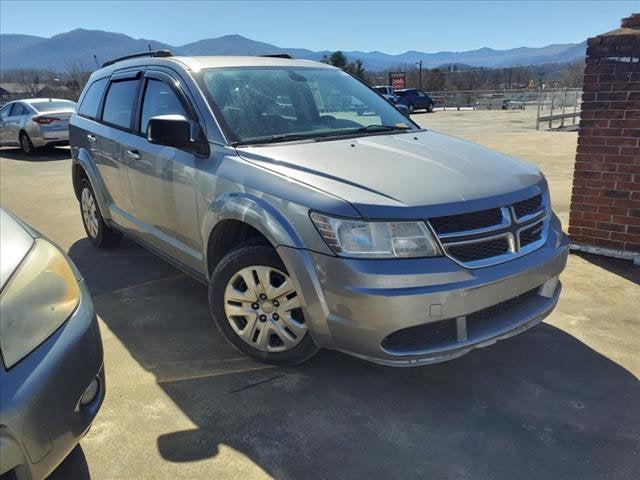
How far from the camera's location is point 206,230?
10.5 ft

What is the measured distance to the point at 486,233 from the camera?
2.56 metres

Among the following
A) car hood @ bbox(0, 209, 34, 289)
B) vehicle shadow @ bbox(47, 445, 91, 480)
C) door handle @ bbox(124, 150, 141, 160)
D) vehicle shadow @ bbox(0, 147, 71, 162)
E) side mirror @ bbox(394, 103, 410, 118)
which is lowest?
vehicle shadow @ bbox(0, 147, 71, 162)

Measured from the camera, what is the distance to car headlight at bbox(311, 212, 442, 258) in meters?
2.44

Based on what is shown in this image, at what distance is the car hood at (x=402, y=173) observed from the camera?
8.19 ft

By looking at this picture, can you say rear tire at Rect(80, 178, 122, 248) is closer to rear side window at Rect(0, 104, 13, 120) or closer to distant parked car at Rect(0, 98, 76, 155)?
distant parked car at Rect(0, 98, 76, 155)

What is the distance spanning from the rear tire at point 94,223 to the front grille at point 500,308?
3.67m

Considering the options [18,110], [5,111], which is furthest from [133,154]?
[5,111]

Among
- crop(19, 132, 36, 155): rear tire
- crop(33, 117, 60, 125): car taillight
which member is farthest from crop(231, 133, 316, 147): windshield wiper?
crop(19, 132, 36, 155): rear tire

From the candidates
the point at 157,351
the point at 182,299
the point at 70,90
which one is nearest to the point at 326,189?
the point at 157,351

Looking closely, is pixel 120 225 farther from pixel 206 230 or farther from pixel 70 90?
pixel 70 90

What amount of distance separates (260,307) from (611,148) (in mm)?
3379

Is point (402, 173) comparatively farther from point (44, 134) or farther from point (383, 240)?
point (44, 134)

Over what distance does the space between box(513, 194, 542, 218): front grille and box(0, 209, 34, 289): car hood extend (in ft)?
7.34

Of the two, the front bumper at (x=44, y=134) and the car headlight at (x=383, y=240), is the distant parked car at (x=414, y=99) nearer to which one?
the front bumper at (x=44, y=134)
